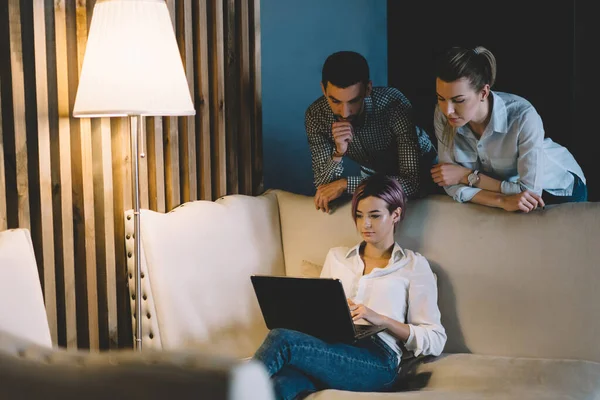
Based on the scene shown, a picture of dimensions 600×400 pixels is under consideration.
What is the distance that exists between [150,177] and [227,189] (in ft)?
1.43

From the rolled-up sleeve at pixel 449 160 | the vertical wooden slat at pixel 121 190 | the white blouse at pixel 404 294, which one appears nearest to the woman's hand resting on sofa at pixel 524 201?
the rolled-up sleeve at pixel 449 160

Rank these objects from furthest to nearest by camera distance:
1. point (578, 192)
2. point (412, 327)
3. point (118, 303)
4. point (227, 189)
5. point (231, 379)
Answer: point (227, 189) < point (578, 192) < point (118, 303) < point (412, 327) < point (231, 379)

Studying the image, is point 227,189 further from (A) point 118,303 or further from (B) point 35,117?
(B) point 35,117

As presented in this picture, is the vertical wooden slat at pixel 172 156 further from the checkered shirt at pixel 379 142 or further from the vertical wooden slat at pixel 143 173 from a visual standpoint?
the checkered shirt at pixel 379 142

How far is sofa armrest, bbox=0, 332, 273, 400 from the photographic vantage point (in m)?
0.79

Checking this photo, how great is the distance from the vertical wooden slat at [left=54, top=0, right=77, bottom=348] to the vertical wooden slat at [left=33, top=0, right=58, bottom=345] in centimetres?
5

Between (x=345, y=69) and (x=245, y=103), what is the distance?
0.60 metres

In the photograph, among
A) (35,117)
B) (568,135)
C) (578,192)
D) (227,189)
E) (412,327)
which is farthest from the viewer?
(568,135)

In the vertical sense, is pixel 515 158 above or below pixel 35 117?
below

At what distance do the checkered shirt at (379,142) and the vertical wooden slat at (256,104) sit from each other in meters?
0.29

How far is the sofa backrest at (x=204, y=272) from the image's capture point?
8.25 feet

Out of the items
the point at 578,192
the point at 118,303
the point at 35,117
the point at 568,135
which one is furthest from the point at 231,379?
the point at 568,135

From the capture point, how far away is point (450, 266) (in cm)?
275

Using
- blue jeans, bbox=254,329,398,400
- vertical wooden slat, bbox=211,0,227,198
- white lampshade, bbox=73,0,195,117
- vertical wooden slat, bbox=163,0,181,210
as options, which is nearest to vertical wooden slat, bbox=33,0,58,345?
white lampshade, bbox=73,0,195,117
